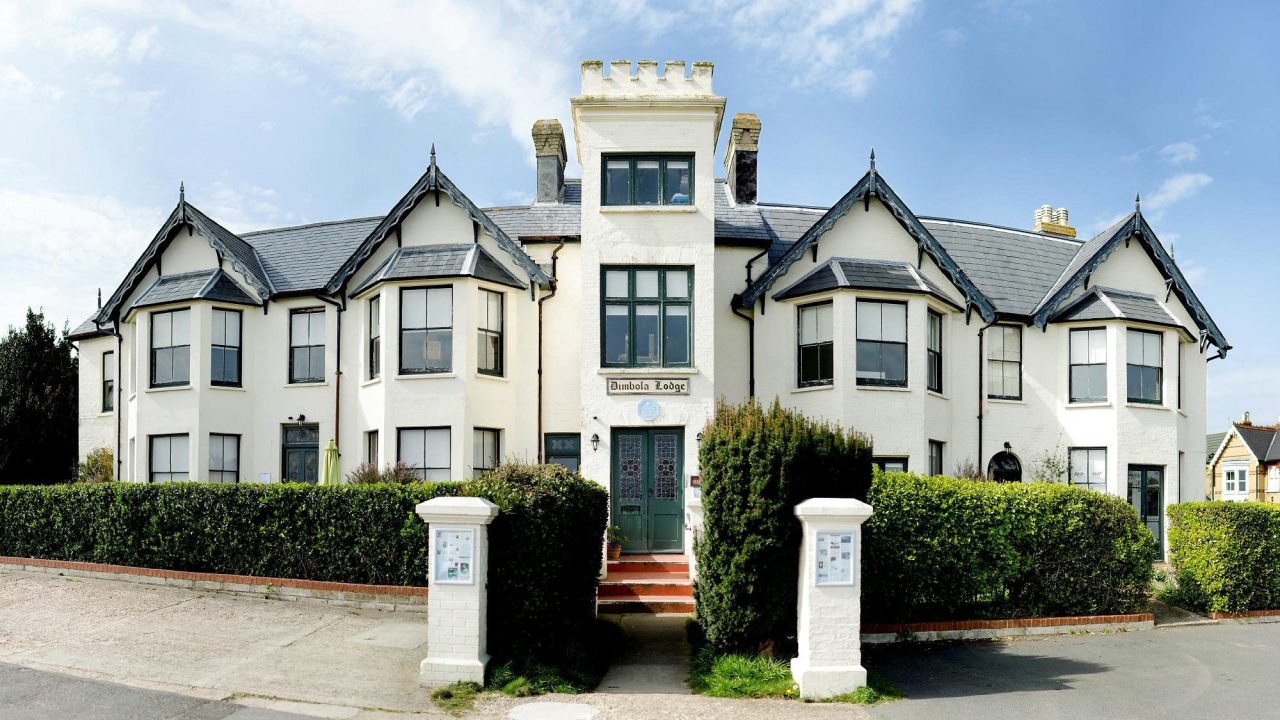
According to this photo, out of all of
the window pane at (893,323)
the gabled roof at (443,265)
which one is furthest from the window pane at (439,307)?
the window pane at (893,323)

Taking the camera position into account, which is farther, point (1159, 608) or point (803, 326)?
point (803, 326)

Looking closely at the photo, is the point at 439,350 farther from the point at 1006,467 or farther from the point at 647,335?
the point at 1006,467

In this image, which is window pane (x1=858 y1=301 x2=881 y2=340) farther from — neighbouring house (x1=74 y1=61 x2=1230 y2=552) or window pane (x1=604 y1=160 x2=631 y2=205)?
window pane (x1=604 y1=160 x2=631 y2=205)

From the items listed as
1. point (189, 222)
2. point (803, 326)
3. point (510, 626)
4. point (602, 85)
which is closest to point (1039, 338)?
point (803, 326)

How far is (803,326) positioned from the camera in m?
19.7

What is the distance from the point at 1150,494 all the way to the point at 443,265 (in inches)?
623

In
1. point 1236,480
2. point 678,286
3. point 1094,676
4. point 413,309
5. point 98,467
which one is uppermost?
point 678,286

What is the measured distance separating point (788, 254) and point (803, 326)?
150cm

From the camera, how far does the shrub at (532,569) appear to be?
Result: 36.8 ft

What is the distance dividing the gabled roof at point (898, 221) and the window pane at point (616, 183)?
127 inches

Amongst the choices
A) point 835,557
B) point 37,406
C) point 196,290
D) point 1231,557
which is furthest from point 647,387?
point 37,406

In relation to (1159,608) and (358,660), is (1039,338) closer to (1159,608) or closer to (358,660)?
(1159,608)

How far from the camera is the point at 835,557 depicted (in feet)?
36.2

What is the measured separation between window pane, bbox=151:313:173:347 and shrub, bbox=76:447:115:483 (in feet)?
11.6
